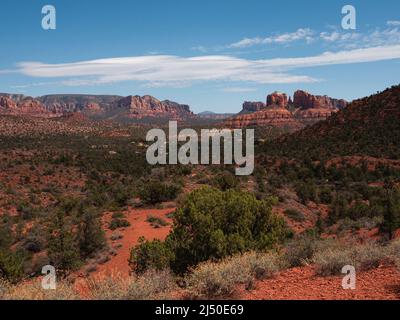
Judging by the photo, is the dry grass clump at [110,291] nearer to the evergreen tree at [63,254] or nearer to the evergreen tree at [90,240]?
the evergreen tree at [63,254]

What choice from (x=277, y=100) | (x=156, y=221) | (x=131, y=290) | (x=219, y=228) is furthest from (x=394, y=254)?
(x=277, y=100)

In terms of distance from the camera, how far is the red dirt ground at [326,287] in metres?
6.71

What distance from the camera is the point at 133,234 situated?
21.0 metres

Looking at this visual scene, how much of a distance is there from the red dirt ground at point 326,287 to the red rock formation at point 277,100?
165m

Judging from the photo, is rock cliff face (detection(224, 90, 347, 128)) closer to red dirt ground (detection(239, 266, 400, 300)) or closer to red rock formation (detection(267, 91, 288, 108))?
red rock formation (detection(267, 91, 288, 108))

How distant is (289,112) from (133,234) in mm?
144853

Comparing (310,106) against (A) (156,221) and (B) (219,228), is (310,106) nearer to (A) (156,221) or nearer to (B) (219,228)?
(A) (156,221)

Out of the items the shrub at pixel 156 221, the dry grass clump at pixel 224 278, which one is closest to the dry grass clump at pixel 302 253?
the dry grass clump at pixel 224 278

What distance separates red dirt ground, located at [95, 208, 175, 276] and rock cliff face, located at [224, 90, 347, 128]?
121m

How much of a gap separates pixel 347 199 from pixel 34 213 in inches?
934

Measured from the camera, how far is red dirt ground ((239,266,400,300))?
671cm

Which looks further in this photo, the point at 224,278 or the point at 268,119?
the point at 268,119

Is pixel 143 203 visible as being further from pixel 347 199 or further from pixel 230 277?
pixel 230 277

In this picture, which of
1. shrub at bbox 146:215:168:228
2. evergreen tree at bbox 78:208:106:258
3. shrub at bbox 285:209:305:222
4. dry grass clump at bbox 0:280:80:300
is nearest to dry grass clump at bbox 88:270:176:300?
dry grass clump at bbox 0:280:80:300
